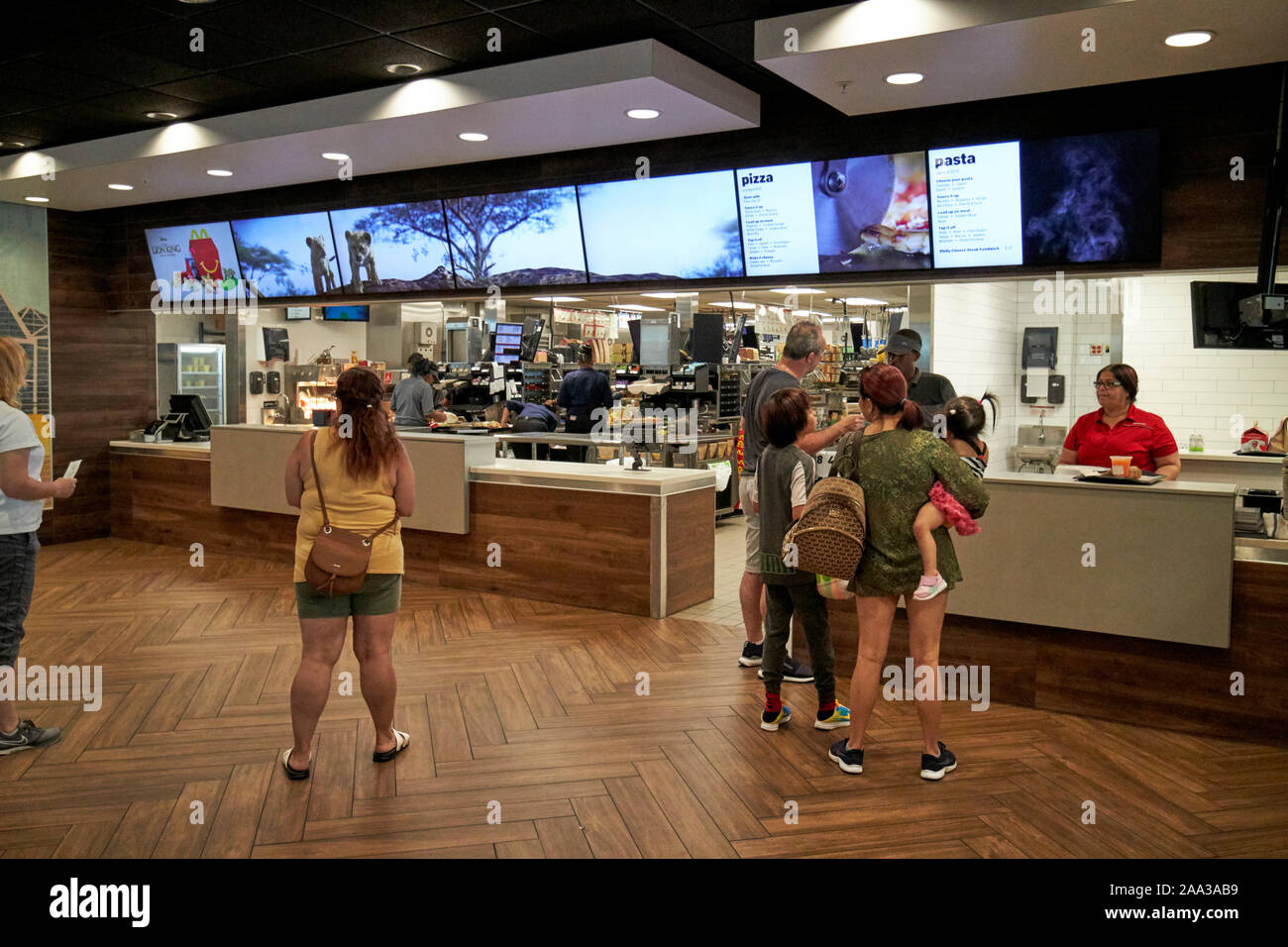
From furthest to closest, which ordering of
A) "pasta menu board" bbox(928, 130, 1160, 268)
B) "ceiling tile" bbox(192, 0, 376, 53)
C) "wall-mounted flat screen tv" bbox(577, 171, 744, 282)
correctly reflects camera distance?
"wall-mounted flat screen tv" bbox(577, 171, 744, 282)
"pasta menu board" bbox(928, 130, 1160, 268)
"ceiling tile" bbox(192, 0, 376, 53)

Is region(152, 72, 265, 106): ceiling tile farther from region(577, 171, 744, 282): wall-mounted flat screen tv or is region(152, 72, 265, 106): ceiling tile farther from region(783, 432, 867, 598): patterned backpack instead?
region(783, 432, 867, 598): patterned backpack

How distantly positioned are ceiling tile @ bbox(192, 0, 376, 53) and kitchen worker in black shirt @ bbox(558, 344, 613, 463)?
4509mm

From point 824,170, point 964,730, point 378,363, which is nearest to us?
point 964,730

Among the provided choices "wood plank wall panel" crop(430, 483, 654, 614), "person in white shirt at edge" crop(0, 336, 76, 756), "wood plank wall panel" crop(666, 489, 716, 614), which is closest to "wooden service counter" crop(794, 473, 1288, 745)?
"wood plank wall panel" crop(666, 489, 716, 614)

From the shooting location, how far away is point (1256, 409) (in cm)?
810

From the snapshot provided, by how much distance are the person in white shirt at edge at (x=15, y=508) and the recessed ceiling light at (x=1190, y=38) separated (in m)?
4.53

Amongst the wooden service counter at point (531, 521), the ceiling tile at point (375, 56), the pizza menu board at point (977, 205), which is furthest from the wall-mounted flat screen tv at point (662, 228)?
the ceiling tile at point (375, 56)

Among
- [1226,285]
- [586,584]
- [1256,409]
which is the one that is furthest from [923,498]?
[1256,409]

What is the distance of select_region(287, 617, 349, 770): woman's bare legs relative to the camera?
344cm

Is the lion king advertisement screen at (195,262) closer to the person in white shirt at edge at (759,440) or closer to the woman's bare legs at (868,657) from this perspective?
the person in white shirt at edge at (759,440)

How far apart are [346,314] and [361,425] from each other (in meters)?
11.8

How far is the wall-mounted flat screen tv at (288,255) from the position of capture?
7.53 metres
